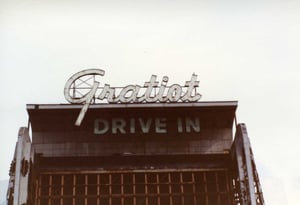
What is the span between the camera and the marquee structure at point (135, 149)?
37.7 m

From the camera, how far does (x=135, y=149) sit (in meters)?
39.8

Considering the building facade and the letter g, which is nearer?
the building facade

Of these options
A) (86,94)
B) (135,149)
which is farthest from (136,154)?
(86,94)

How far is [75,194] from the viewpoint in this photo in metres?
37.7

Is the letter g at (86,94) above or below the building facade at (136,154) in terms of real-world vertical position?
above

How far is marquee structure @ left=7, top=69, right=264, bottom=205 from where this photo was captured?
37656 millimetres

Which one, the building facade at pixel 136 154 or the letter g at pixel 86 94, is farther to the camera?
the letter g at pixel 86 94

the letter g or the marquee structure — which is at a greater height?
the letter g

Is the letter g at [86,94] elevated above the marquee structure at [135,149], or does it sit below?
above

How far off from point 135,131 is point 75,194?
7.19m

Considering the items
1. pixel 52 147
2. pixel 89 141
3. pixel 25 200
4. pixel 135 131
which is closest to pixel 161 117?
pixel 135 131

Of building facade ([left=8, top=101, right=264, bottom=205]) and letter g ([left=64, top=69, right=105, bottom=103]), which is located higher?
letter g ([left=64, top=69, right=105, bottom=103])

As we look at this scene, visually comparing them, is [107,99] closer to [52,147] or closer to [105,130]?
[105,130]

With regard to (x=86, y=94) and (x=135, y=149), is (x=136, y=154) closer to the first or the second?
(x=135, y=149)
